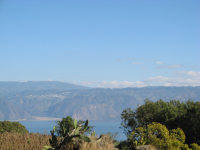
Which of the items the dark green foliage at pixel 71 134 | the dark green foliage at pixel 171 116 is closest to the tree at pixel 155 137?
the dark green foliage at pixel 71 134

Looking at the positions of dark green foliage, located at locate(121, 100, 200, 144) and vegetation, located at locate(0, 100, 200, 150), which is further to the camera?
dark green foliage, located at locate(121, 100, 200, 144)

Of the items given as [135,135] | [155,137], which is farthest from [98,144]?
[155,137]

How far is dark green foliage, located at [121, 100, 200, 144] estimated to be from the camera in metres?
Answer: 32.2

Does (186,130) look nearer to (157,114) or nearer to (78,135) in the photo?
(157,114)

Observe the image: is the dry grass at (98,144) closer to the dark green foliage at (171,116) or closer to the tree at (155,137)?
the tree at (155,137)

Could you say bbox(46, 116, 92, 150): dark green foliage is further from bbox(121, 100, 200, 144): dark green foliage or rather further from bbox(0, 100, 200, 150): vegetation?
bbox(121, 100, 200, 144): dark green foliage

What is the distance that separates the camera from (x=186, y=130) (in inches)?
1281

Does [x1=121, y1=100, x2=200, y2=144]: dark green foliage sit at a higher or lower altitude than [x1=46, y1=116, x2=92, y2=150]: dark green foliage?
lower

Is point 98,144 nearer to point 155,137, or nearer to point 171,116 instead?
point 155,137

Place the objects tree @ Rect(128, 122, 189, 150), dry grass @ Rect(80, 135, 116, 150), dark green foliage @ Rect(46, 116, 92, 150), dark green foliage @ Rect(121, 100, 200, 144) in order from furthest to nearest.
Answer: dark green foliage @ Rect(121, 100, 200, 144) < tree @ Rect(128, 122, 189, 150) < dark green foliage @ Rect(46, 116, 92, 150) < dry grass @ Rect(80, 135, 116, 150)

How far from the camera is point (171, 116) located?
37.9 metres

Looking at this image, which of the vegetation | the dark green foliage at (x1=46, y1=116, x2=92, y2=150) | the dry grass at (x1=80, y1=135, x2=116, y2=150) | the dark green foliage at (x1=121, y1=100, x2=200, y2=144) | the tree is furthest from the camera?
the dark green foliage at (x1=121, y1=100, x2=200, y2=144)

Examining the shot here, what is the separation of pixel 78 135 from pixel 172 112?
97.4 ft

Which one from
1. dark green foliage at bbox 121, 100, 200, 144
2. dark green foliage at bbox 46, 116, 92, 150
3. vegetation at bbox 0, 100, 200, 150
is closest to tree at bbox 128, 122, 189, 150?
vegetation at bbox 0, 100, 200, 150
